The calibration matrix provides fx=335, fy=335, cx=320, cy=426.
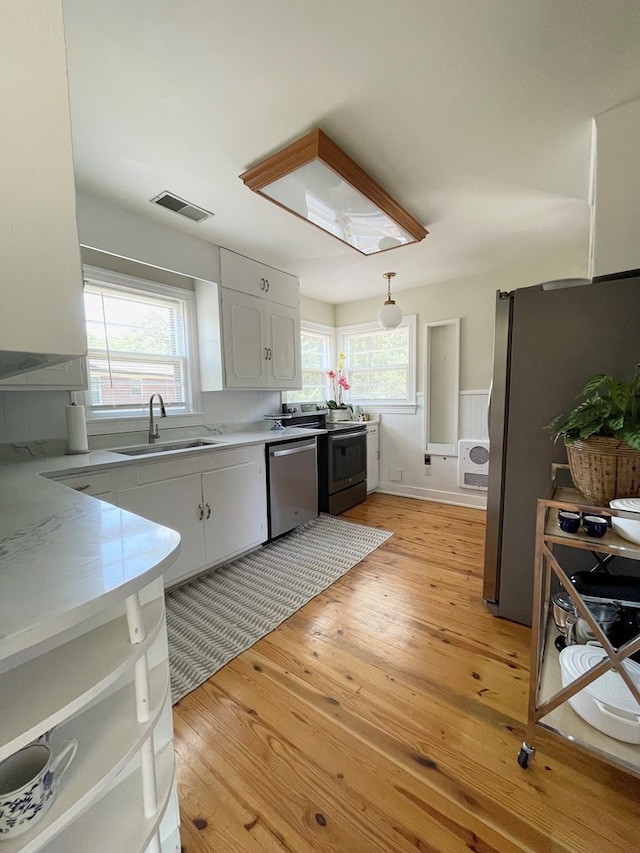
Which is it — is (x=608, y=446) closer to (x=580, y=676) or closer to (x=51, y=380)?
(x=580, y=676)

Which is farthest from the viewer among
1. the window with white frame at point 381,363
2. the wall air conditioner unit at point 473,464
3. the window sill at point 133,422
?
the window with white frame at point 381,363

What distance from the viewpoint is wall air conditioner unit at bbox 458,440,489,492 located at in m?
3.64

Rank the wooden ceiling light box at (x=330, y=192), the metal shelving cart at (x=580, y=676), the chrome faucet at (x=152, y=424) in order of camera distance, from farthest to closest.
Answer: the chrome faucet at (x=152, y=424), the wooden ceiling light box at (x=330, y=192), the metal shelving cart at (x=580, y=676)

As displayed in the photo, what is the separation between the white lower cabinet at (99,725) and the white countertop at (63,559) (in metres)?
0.05

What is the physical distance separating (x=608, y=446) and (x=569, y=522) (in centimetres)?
30

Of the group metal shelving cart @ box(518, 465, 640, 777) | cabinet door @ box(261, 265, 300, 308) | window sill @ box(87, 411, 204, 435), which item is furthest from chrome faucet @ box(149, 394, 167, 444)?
metal shelving cart @ box(518, 465, 640, 777)

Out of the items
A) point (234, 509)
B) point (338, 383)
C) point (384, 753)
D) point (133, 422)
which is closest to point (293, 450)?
point (234, 509)

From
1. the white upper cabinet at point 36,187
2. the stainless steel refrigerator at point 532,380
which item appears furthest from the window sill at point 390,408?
the white upper cabinet at point 36,187

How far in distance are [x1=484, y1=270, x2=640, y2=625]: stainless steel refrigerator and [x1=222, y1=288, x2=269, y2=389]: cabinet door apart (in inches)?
79.1

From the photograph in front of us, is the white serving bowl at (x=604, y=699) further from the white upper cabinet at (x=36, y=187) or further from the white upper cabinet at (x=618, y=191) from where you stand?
the white upper cabinet at (x=36, y=187)

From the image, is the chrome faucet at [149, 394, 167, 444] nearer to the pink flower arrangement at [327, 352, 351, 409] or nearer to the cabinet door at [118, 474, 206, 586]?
the cabinet door at [118, 474, 206, 586]

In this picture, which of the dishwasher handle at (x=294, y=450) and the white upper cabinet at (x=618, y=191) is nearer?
the white upper cabinet at (x=618, y=191)

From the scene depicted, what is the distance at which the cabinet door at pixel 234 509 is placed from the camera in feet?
7.86

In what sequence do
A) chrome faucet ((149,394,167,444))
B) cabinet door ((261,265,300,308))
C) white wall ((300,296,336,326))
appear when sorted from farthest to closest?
white wall ((300,296,336,326)), cabinet door ((261,265,300,308)), chrome faucet ((149,394,167,444))
